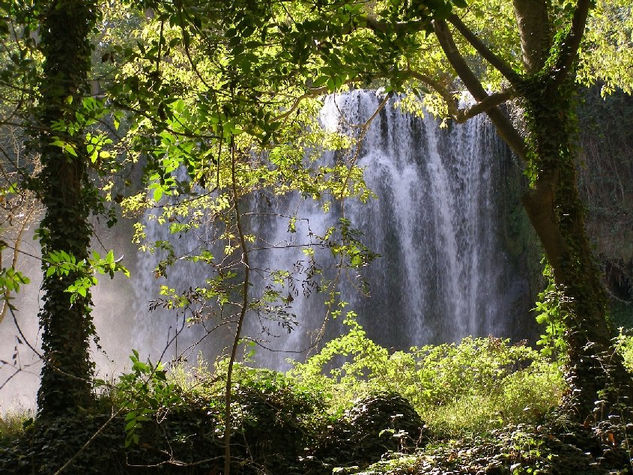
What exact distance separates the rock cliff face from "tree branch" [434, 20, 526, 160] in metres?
8.98

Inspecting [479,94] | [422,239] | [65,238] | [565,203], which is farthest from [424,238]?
[65,238]

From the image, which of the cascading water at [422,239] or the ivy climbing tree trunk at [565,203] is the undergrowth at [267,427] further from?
the cascading water at [422,239]

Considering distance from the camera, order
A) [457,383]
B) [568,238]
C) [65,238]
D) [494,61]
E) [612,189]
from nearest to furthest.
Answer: [568,238] < [65,238] < [494,61] < [457,383] < [612,189]

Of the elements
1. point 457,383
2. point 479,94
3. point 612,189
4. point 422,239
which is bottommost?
point 457,383

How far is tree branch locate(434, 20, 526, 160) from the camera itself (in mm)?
8148

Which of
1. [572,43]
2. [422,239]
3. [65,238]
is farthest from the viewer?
[422,239]

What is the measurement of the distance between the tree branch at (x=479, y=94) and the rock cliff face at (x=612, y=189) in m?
8.98

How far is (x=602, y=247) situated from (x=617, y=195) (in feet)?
4.50

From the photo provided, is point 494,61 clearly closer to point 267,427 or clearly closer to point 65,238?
point 267,427

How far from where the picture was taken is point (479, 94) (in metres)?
8.43

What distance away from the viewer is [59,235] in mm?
7898

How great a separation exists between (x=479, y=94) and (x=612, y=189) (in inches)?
387

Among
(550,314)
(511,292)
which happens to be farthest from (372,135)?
(550,314)

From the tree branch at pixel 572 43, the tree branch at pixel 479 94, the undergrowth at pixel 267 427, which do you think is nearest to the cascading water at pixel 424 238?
the undergrowth at pixel 267 427
